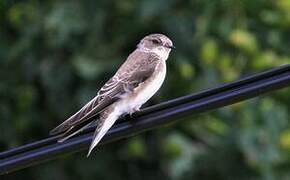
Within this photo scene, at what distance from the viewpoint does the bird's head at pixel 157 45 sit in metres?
7.28

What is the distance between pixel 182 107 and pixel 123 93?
40.2 inches

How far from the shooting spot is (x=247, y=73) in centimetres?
887

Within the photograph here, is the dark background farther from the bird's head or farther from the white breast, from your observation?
the white breast

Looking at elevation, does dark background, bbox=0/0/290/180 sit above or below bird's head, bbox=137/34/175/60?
below

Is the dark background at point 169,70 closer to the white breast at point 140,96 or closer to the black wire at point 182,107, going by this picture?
the white breast at point 140,96

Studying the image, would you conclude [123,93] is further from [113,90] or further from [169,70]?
[169,70]

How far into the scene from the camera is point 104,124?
19.6 ft

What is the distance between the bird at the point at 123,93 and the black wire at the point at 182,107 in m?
0.08

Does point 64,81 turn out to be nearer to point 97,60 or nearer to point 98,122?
point 97,60

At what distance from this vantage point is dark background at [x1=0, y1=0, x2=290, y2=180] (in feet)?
29.3

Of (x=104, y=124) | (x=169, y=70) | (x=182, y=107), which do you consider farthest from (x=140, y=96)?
(x=169, y=70)

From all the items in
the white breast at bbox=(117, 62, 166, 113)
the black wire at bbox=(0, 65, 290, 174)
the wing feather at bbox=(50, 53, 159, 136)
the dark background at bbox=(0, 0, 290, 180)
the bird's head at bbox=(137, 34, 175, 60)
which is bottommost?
the dark background at bbox=(0, 0, 290, 180)

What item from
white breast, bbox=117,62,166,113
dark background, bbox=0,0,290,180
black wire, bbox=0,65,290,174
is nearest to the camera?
black wire, bbox=0,65,290,174

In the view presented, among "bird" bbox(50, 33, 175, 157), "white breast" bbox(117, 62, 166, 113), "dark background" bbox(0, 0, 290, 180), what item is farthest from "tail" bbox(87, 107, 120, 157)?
"dark background" bbox(0, 0, 290, 180)
